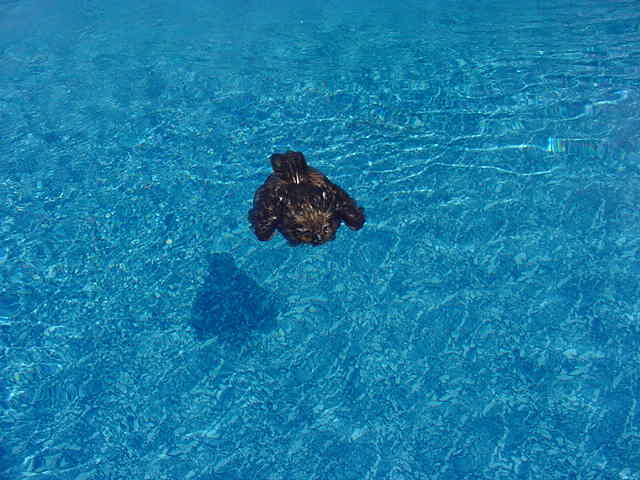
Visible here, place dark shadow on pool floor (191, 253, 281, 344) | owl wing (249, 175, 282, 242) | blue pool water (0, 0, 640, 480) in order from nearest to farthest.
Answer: owl wing (249, 175, 282, 242), blue pool water (0, 0, 640, 480), dark shadow on pool floor (191, 253, 281, 344)

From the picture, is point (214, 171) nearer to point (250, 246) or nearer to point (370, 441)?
point (250, 246)

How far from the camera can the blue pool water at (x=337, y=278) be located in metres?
6.42

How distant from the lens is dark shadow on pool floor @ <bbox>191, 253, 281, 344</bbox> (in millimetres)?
7430

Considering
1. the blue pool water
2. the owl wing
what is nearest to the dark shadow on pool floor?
the blue pool water

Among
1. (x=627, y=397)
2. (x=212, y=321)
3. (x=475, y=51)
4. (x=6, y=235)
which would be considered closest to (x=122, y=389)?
(x=212, y=321)

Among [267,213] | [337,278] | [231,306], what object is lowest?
[231,306]

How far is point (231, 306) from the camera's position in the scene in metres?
7.69

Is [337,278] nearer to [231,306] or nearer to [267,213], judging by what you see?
[231,306]

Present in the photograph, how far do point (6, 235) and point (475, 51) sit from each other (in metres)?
13.1

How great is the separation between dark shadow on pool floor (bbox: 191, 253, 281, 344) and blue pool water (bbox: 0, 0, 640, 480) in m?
0.04

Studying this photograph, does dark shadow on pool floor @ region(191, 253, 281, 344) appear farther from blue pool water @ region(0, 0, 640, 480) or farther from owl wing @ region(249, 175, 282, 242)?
owl wing @ region(249, 175, 282, 242)

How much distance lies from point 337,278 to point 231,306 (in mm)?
1914

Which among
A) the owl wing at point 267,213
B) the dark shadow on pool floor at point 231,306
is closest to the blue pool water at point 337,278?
the dark shadow on pool floor at point 231,306

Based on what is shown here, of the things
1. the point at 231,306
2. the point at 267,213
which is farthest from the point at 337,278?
the point at 267,213
